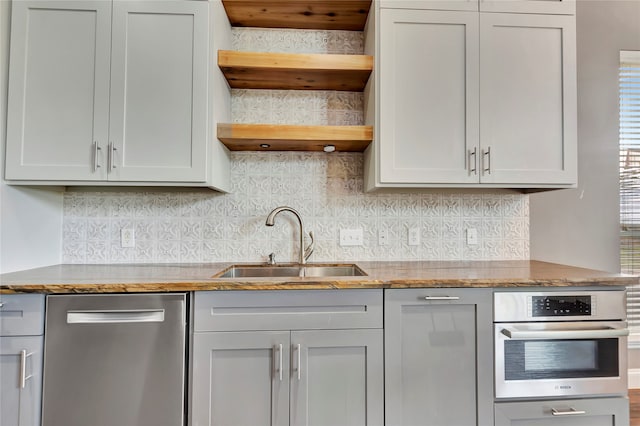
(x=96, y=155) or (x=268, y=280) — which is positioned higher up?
(x=96, y=155)

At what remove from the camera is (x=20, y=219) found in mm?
1517

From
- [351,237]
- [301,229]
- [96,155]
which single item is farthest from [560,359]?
[96,155]

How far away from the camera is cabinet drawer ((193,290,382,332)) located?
1.29 m

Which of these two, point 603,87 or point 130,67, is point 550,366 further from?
point 130,67

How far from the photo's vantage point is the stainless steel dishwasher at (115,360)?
1.23 meters

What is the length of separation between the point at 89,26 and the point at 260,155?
998mm

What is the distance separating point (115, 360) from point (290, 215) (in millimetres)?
1088

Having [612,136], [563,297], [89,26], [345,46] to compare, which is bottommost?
[563,297]

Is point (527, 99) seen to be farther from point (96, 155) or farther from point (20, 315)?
point (20, 315)

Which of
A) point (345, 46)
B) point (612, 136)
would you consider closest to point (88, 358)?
point (345, 46)

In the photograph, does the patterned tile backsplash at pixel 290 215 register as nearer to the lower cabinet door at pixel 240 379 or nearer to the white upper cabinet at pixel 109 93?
the white upper cabinet at pixel 109 93

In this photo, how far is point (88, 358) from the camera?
4.07ft

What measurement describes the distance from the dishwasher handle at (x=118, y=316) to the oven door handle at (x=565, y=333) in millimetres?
1451

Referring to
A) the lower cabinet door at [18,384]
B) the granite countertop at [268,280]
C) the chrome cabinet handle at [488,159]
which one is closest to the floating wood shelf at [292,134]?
the chrome cabinet handle at [488,159]
